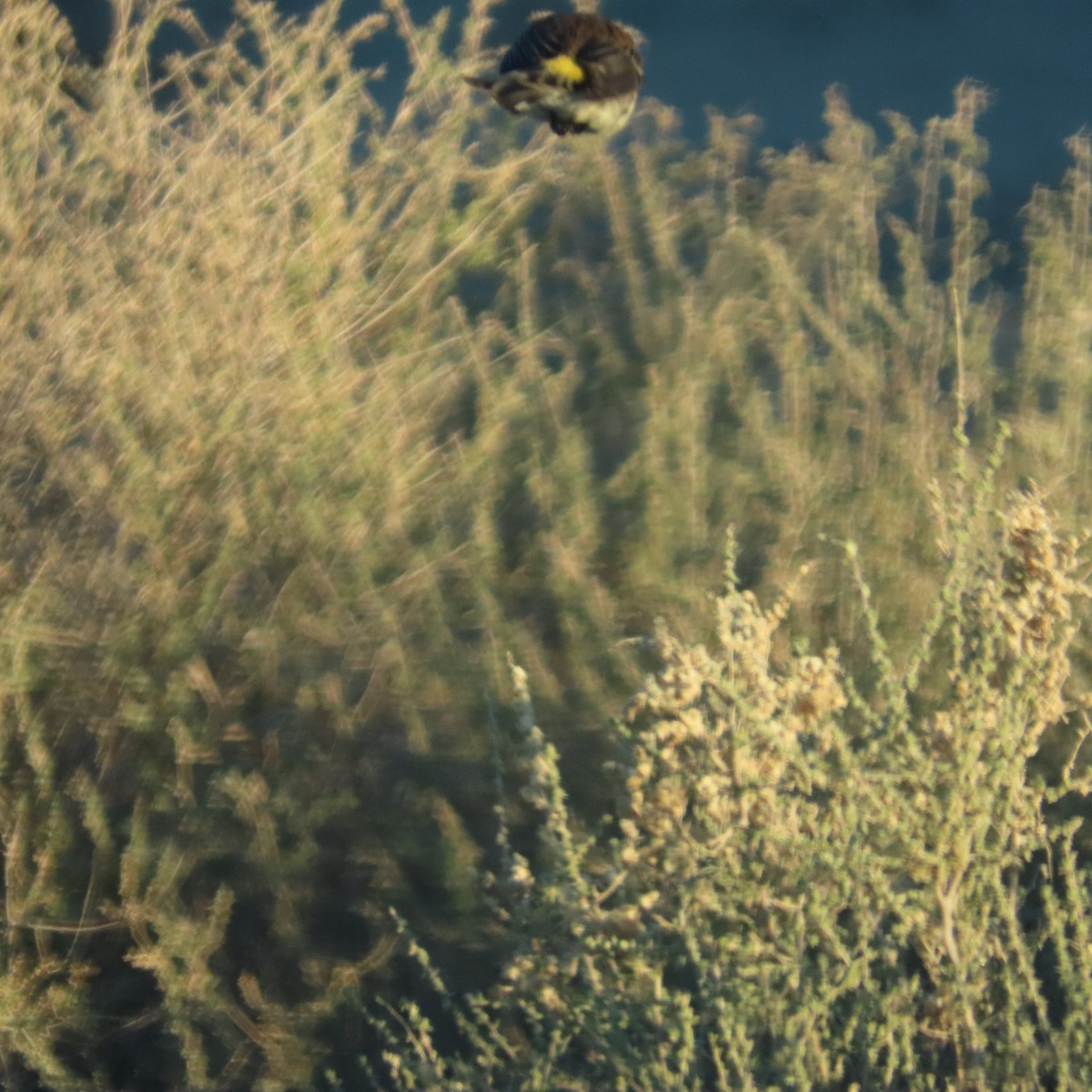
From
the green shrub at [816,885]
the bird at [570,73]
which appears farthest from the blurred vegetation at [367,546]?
the bird at [570,73]

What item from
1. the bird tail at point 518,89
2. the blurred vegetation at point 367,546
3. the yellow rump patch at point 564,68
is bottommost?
the blurred vegetation at point 367,546

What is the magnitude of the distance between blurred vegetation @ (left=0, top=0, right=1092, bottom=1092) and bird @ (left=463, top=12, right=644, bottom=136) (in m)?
0.61

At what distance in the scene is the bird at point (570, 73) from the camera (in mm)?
1967

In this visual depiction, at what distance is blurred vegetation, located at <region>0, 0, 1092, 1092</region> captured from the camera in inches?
91.5

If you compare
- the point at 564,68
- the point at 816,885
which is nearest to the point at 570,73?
the point at 564,68

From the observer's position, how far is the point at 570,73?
1972 mm

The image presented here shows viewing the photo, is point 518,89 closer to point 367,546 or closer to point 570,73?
point 570,73

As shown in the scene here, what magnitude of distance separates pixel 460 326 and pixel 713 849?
1518mm

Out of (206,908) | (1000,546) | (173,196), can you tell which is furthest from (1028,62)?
(206,908)

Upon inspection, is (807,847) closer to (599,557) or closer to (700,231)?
(599,557)

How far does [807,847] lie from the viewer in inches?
74.8

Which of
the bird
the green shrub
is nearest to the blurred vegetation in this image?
the green shrub

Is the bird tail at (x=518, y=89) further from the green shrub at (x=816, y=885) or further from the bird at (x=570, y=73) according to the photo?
the green shrub at (x=816, y=885)

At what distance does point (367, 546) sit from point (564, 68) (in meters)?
1.02
